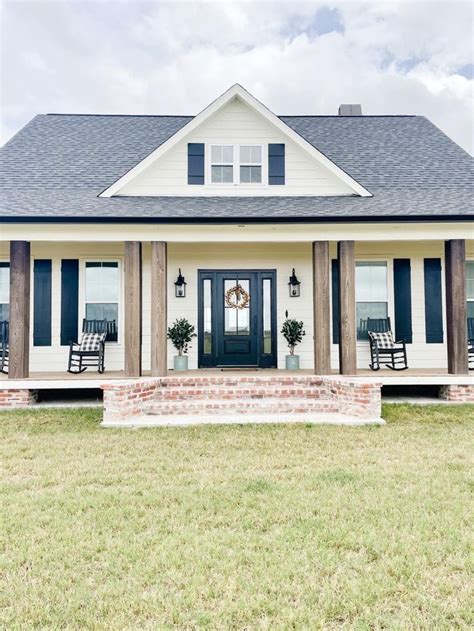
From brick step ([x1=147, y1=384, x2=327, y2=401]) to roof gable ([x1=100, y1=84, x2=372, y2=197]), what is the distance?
4.25m

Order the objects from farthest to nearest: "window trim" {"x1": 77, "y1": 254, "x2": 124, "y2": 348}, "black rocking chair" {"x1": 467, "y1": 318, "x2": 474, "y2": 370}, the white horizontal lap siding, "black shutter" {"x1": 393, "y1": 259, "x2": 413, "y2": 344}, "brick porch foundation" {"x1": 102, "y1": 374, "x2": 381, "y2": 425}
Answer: "black shutter" {"x1": 393, "y1": 259, "x2": 413, "y2": 344} → "window trim" {"x1": 77, "y1": 254, "x2": 124, "y2": 348} → the white horizontal lap siding → "black rocking chair" {"x1": 467, "y1": 318, "x2": 474, "y2": 370} → "brick porch foundation" {"x1": 102, "y1": 374, "x2": 381, "y2": 425}

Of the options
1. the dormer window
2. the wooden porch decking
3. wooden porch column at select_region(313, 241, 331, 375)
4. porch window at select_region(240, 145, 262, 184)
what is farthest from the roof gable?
the wooden porch decking

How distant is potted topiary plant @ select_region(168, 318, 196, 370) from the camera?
9.21m

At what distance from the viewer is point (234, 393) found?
7.52m

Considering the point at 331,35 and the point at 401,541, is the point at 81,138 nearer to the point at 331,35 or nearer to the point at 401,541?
the point at 401,541

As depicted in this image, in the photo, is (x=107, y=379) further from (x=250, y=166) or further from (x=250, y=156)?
(x=250, y=156)

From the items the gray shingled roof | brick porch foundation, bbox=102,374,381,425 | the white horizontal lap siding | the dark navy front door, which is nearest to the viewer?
brick porch foundation, bbox=102,374,381,425

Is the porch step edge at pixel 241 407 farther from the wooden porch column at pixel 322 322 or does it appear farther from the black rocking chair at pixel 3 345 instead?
the black rocking chair at pixel 3 345

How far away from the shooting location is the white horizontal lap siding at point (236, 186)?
9312mm

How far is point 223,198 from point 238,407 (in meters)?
4.46

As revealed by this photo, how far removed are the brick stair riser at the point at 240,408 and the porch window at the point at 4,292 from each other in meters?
4.39

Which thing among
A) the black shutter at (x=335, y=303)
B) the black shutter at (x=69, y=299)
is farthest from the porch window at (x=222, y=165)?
the black shutter at (x=69, y=299)

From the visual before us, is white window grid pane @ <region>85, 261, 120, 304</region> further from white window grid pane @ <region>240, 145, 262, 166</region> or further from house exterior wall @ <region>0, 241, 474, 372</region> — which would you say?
white window grid pane @ <region>240, 145, 262, 166</region>

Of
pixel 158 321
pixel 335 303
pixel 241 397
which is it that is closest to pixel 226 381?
pixel 241 397
